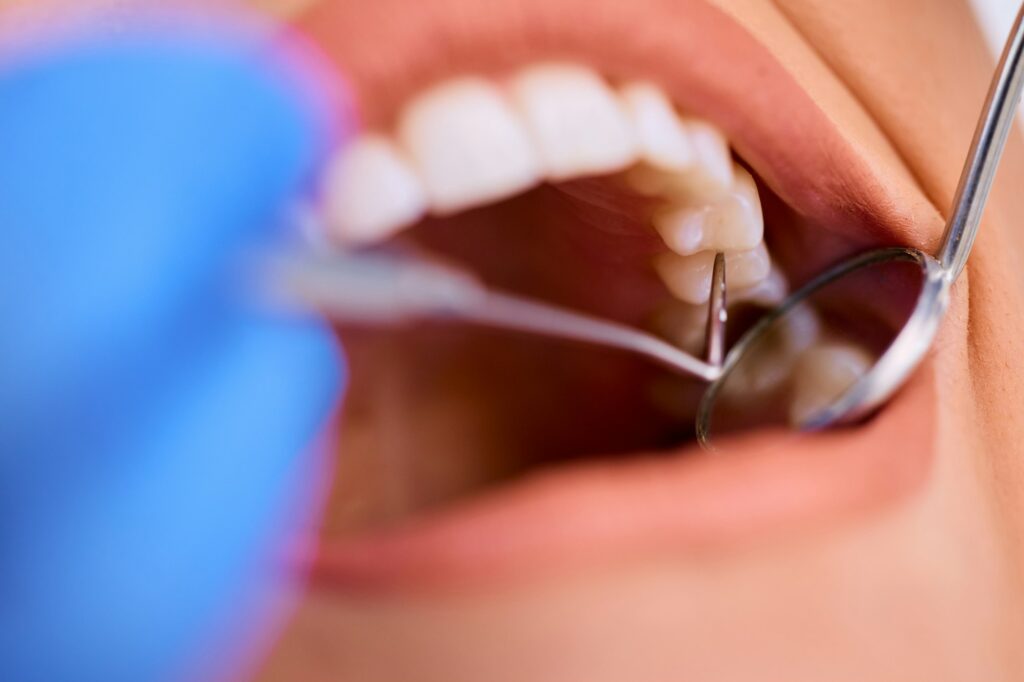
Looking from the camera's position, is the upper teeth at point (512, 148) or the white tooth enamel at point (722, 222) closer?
the upper teeth at point (512, 148)

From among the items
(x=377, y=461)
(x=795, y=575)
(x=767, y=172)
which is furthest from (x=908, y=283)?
(x=377, y=461)

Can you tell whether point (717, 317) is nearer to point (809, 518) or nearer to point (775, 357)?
point (775, 357)

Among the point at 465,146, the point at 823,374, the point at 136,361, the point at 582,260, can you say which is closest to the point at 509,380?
the point at 582,260

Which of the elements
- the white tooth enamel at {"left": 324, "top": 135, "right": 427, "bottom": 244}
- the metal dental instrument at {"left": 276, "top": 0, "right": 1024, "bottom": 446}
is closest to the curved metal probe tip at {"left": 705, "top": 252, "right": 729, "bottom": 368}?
the metal dental instrument at {"left": 276, "top": 0, "right": 1024, "bottom": 446}

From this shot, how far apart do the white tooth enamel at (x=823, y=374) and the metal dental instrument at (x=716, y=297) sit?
39mm

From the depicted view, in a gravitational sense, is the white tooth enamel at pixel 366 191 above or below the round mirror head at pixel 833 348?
above

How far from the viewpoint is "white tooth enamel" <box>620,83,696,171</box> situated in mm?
530

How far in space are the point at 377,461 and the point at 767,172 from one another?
358mm

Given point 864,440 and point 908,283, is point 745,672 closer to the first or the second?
point 864,440

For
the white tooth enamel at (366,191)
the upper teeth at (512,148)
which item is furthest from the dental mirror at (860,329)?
the white tooth enamel at (366,191)

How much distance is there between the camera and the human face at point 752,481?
0.45 metres

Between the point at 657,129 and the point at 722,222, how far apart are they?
0.35 feet

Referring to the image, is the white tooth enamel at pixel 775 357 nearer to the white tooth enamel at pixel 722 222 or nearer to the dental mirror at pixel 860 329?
the dental mirror at pixel 860 329

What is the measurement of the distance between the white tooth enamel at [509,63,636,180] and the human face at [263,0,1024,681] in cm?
2
